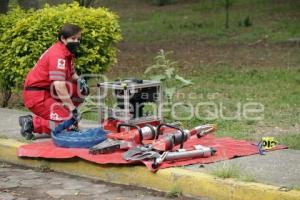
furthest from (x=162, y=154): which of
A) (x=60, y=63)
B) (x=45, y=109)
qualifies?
(x=45, y=109)

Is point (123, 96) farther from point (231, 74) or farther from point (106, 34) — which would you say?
point (231, 74)

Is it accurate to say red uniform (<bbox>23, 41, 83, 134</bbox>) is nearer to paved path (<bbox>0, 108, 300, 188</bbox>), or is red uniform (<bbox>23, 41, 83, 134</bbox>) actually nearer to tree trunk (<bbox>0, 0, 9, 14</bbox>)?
paved path (<bbox>0, 108, 300, 188</bbox>)

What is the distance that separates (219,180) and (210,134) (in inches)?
79.8

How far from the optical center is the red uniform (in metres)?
7.65

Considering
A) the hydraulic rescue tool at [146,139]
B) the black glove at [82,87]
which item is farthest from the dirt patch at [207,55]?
the hydraulic rescue tool at [146,139]

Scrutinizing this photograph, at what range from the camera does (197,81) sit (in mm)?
13398

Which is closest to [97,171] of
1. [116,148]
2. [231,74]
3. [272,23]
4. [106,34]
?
[116,148]

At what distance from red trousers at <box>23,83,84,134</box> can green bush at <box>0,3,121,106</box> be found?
1.99 metres

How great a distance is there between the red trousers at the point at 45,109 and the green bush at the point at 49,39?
1986 millimetres

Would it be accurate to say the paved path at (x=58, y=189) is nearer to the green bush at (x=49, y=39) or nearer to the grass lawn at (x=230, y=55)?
the grass lawn at (x=230, y=55)

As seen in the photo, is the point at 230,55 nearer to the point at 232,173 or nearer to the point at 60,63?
the point at 60,63

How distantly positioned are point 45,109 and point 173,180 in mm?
2278

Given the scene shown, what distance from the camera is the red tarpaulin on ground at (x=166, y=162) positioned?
6637 mm

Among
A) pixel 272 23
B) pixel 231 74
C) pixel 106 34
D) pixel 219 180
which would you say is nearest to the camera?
pixel 219 180
